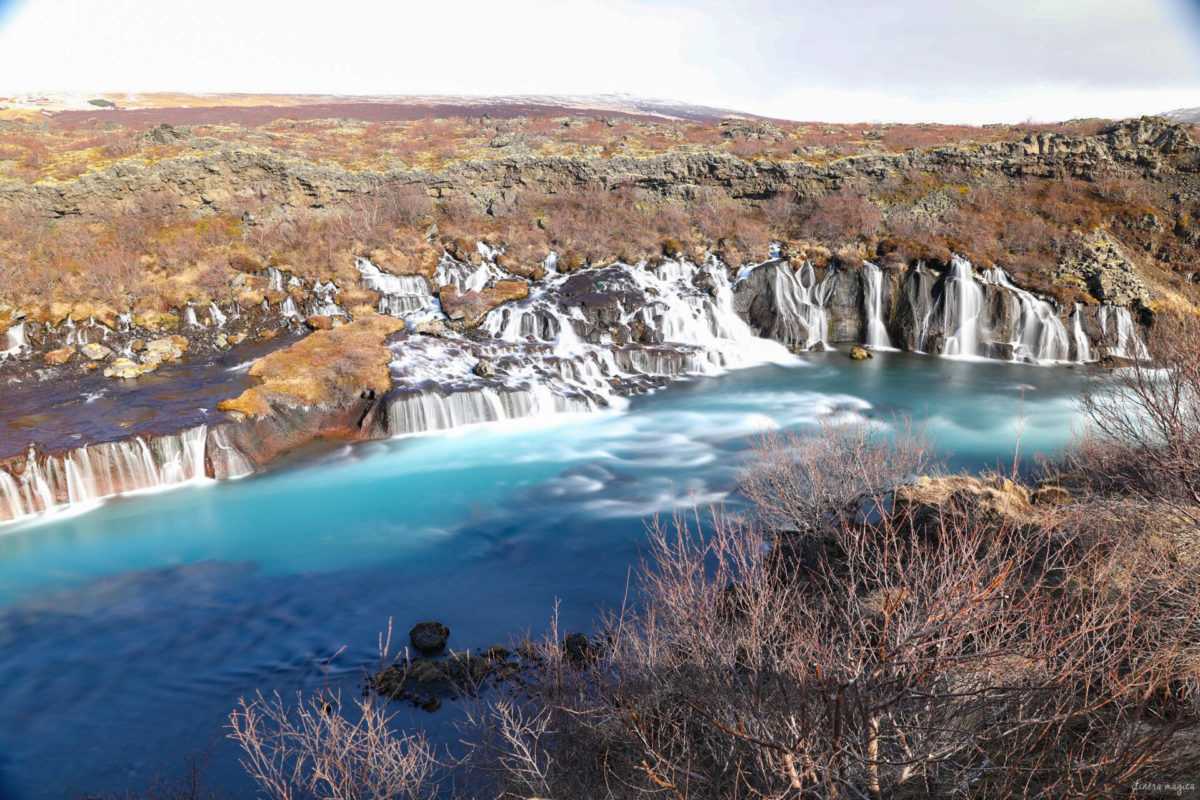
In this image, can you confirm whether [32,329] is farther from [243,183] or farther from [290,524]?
[290,524]

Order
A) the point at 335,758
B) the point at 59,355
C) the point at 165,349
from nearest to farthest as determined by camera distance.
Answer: the point at 335,758 → the point at 59,355 → the point at 165,349

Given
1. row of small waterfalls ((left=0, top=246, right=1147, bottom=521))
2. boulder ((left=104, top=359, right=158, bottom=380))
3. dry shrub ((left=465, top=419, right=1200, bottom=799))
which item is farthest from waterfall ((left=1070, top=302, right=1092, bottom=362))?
boulder ((left=104, top=359, right=158, bottom=380))

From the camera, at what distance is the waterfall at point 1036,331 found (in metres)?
27.7

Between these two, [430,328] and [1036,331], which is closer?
[430,328]

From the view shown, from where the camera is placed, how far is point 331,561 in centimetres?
1479

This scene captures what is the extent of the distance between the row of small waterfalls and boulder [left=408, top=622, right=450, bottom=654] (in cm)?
1061

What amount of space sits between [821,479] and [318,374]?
694 inches

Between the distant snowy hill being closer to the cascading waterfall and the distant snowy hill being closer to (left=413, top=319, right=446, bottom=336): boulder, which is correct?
the cascading waterfall

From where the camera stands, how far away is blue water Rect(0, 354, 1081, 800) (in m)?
10.2

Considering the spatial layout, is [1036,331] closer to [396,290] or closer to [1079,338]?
[1079,338]

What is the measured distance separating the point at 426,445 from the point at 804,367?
16837mm

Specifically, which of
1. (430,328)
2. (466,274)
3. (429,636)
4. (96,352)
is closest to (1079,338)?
(430,328)

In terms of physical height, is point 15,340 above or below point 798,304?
above

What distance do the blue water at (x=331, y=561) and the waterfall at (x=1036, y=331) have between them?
13.2 ft
